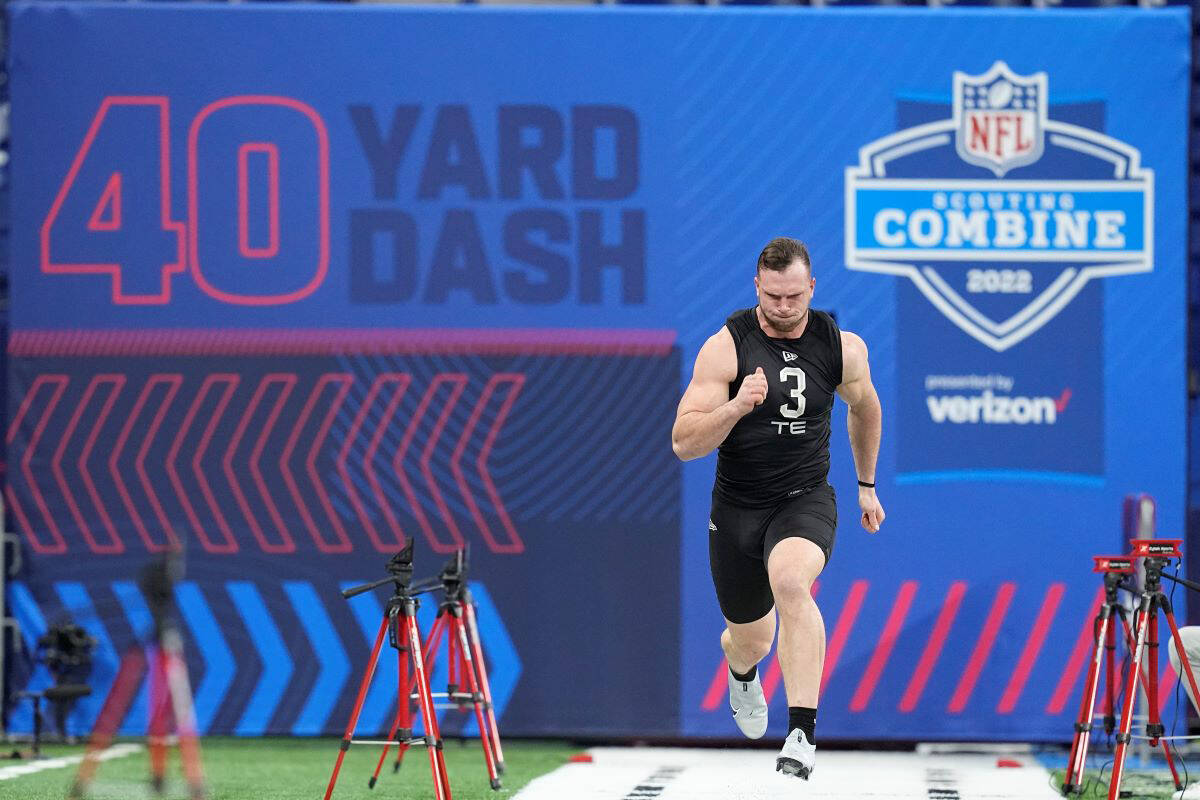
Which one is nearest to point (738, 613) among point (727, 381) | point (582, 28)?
point (727, 381)

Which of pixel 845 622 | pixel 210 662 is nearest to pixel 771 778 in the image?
pixel 845 622

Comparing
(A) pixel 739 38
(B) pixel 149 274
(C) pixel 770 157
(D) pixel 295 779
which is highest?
(A) pixel 739 38

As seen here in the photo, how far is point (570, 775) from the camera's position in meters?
7.32

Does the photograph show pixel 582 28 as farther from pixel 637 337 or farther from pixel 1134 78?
pixel 1134 78

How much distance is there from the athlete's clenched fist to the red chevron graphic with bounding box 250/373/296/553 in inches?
158

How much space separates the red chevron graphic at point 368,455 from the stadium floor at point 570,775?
1122 mm

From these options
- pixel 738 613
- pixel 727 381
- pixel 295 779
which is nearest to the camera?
pixel 727 381

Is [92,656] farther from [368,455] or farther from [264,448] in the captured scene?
[368,455]

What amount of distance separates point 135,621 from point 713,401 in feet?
14.1

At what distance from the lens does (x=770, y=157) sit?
28.0ft

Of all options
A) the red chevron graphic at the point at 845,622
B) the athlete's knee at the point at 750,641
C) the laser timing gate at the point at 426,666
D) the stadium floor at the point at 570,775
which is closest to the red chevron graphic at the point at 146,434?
the stadium floor at the point at 570,775

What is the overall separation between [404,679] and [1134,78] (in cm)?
514

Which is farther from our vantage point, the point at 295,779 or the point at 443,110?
the point at 443,110

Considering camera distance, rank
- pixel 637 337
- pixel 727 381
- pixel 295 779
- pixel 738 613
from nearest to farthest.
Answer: pixel 727 381 < pixel 738 613 < pixel 295 779 < pixel 637 337
